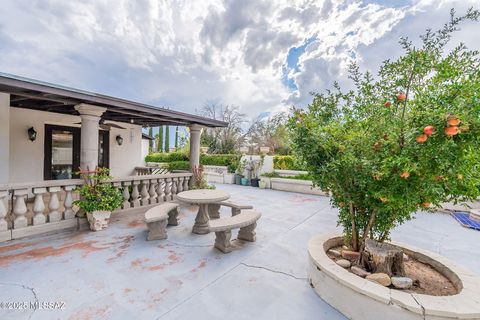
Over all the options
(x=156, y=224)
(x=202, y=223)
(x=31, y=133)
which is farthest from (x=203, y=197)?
(x=31, y=133)

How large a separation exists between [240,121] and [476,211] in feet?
53.5

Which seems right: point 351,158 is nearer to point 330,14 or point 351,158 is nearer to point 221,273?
point 221,273

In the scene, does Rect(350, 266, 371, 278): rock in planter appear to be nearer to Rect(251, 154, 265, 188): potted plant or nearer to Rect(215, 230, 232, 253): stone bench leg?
Rect(215, 230, 232, 253): stone bench leg

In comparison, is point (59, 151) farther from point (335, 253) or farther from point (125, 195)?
point (335, 253)

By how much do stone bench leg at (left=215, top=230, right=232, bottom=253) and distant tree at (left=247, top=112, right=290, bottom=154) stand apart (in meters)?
12.6

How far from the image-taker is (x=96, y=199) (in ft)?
13.1

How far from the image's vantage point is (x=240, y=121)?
774 inches

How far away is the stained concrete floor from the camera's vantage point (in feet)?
6.54

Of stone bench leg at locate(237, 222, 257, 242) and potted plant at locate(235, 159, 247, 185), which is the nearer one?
stone bench leg at locate(237, 222, 257, 242)

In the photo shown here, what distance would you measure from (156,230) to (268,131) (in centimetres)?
1526

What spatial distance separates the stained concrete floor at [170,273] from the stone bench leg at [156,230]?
4.9 inches

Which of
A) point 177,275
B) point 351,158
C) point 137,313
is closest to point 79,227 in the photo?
point 177,275

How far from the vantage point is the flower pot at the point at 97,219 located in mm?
3924

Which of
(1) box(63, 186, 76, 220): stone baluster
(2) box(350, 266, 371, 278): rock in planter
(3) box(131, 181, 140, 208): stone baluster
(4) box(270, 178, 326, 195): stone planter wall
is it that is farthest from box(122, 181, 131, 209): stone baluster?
(4) box(270, 178, 326, 195): stone planter wall
